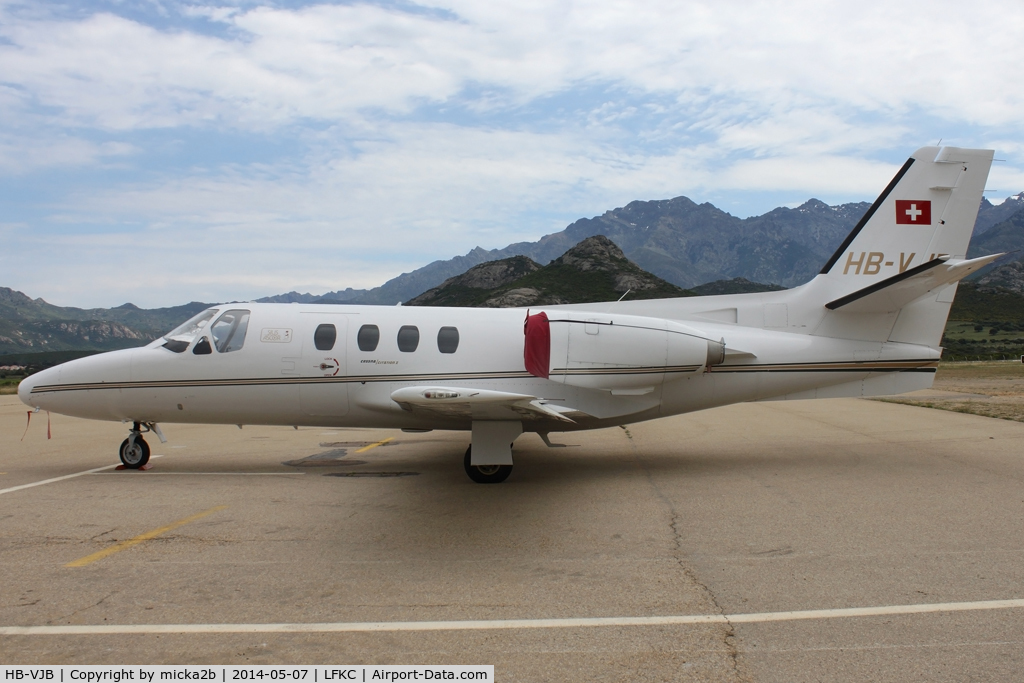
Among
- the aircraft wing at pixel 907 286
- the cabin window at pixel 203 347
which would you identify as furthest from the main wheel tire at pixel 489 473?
the aircraft wing at pixel 907 286

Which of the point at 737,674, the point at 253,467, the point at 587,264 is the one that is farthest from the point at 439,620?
the point at 587,264

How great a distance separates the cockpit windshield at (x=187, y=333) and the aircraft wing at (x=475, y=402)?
3.94 m

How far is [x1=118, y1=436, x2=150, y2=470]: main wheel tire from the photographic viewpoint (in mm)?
10359

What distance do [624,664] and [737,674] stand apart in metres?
0.67

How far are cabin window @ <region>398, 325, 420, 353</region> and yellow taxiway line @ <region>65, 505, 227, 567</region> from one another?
10.8 ft

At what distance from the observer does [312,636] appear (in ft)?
13.9

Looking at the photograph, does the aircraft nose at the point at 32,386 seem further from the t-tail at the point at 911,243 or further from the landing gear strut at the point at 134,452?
the t-tail at the point at 911,243

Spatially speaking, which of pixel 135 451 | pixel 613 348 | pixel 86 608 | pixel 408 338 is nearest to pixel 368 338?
pixel 408 338

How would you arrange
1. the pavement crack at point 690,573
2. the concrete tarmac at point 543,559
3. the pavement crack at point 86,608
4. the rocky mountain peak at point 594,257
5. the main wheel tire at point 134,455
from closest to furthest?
the pavement crack at point 690,573
the concrete tarmac at point 543,559
the pavement crack at point 86,608
the main wheel tire at point 134,455
the rocky mountain peak at point 594,257

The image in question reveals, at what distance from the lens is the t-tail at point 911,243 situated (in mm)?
10359

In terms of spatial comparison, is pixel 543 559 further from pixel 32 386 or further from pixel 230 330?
pixel 32 386

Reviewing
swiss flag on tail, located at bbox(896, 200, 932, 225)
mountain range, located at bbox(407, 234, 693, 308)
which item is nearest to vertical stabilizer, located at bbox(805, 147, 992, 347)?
swiss flag on tail, located at bbox(896, 200, 932, 225)

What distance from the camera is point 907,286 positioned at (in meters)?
9.45
